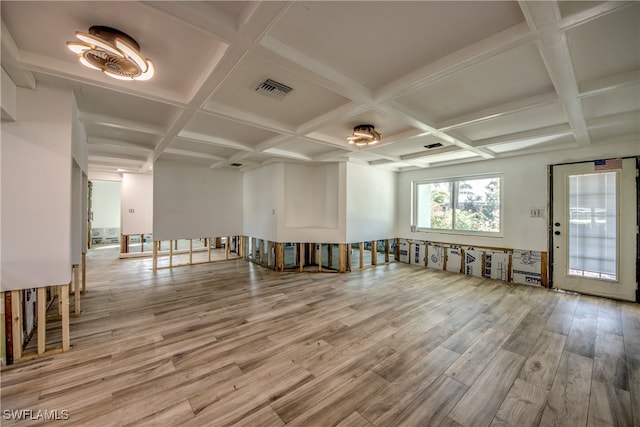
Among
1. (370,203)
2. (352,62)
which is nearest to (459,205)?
(370,203)

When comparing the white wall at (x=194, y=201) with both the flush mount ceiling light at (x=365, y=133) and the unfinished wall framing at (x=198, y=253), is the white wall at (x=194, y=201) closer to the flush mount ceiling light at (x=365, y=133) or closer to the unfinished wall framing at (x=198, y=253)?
the unfinished wall framing at (x=198, y=253)

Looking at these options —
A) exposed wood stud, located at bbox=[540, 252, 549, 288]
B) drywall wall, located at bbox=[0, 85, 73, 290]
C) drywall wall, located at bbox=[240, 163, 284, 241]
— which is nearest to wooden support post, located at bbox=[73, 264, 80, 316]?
drywall wall, located at bbox=[0, 85, 73, 290]

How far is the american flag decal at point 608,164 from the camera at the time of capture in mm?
3977

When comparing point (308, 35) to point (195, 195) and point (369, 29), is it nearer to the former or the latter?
point (369, 29)

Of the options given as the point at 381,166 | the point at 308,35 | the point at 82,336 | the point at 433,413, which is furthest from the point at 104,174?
the point at 433,413

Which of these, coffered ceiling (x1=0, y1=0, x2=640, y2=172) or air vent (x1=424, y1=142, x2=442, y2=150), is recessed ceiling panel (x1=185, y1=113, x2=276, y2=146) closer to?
coffered ceiling (x1=0, y1=0, x2=640, y2=172)

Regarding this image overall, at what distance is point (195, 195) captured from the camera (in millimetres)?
6441

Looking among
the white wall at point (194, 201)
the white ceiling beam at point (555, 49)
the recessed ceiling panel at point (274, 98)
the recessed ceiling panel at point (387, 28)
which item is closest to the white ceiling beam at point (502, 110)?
the white ceiling beam at point (555, 49)

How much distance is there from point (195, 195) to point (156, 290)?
2830 mm

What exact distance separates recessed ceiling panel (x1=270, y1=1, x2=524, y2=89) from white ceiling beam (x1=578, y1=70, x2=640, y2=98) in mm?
1401

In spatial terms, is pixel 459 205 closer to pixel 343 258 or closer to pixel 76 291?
pixel 343 258

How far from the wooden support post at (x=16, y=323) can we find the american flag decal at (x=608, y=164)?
7.98m

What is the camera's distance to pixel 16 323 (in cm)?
225

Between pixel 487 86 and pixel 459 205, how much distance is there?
403cm
